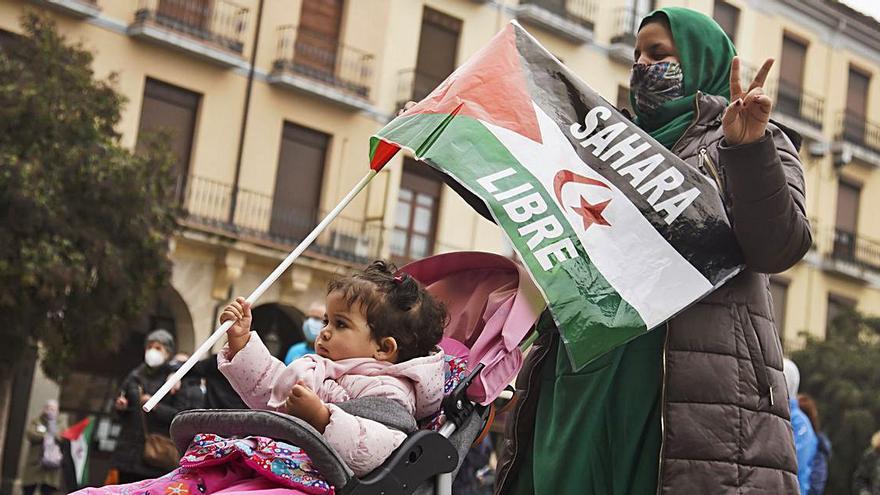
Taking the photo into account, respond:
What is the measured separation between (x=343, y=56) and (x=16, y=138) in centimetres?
1008

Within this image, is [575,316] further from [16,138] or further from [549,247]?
[16,138]

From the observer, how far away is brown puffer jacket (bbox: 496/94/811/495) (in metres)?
3.43

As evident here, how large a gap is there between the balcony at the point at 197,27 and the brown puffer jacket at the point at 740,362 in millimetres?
19884

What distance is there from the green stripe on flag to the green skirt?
0.88ft

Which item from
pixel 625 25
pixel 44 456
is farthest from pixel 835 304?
pixel 44 456

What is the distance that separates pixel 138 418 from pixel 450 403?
6171 millimetres

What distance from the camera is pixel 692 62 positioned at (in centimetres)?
392

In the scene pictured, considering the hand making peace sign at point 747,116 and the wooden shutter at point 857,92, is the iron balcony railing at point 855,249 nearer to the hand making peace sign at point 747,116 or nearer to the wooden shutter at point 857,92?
the wooden shutter at point 857,92

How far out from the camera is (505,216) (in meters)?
3.51

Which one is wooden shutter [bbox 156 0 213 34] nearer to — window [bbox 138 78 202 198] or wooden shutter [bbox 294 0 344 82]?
window [bbox 138 78 202 198]

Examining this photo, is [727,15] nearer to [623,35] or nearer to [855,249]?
[623,35]

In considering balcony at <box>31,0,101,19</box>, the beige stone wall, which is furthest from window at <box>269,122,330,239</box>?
balcony at <box>31,0,101,19</box>

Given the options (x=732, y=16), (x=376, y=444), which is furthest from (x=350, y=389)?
(x=732, y=16)

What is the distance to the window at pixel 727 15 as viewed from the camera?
32375 millimetres
